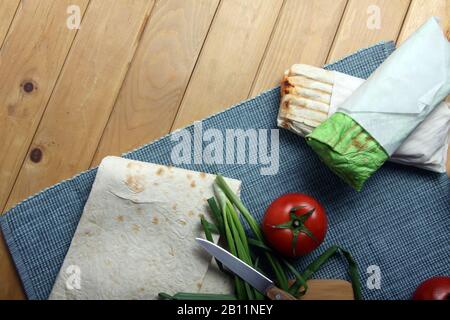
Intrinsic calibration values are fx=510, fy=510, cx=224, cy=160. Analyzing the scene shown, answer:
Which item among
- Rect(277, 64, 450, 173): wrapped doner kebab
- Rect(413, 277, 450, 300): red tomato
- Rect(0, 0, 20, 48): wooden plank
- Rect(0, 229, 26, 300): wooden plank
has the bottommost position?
Rect(0, 229, 26, 300): wooden plank

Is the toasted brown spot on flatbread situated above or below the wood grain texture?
above

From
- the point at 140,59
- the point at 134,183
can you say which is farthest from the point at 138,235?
the point at 140,59

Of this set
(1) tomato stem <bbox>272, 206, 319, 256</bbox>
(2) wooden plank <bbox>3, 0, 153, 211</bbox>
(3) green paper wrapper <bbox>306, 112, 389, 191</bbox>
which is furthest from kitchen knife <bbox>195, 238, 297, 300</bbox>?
(2) wooden plank <bbox>3, 0, 153, 211</bbox>

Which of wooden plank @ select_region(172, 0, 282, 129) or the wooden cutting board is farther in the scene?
wooden plank @ select_region(172, 0, 282, 129)

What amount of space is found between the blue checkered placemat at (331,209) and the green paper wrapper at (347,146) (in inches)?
5.5

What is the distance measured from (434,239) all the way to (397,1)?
0.69m

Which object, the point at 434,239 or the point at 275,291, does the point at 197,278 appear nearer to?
the point at 275,291

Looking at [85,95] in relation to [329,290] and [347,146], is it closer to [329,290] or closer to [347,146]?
[347,146]

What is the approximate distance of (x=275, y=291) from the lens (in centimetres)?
121

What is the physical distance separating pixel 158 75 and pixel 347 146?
0.57 m

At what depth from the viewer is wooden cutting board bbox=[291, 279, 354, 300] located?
4.21ft

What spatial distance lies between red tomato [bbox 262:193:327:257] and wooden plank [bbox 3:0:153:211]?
55 centimetres

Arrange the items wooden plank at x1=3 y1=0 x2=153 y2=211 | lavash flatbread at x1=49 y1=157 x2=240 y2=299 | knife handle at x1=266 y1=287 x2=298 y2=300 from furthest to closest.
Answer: wooden plank at x1=3 y1=0 x2=153 y2=211 → lavash flatbread at x1=49 y1=157 x2=240 y2=299 → knife handle at x1=266 y1=287 x2=298 y2=300

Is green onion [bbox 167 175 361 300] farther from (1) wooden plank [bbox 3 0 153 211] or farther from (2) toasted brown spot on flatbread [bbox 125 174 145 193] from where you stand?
(1) wooden plank [bbox 3 0 153 211]
